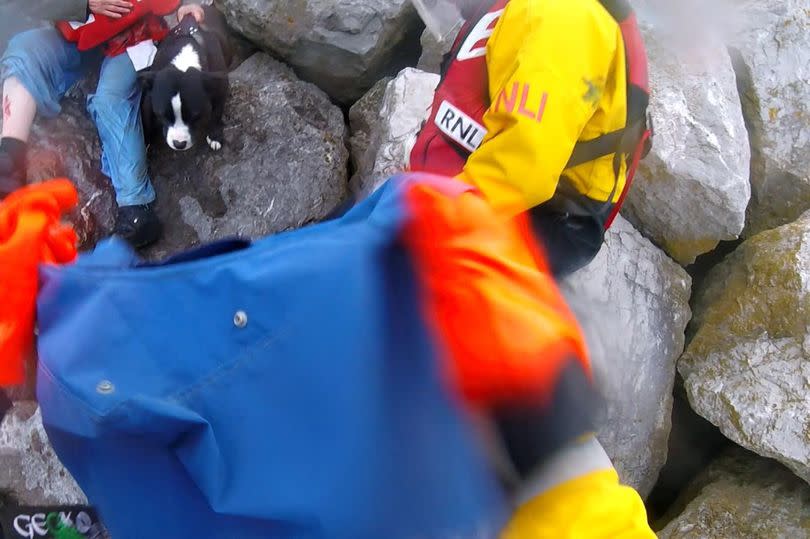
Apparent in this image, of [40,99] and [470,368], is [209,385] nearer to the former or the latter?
[470,368]

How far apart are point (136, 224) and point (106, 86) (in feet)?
2.13

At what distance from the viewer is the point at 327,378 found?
93 cm

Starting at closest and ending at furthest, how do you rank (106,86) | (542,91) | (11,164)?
(542,91) < (11,164) < (106,86)

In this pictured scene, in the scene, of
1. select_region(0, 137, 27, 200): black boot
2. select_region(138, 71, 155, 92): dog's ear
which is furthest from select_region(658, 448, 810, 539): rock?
select_region(0, 137, 27, 200): black boot

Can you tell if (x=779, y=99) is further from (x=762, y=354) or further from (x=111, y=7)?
(x=111, y=7)

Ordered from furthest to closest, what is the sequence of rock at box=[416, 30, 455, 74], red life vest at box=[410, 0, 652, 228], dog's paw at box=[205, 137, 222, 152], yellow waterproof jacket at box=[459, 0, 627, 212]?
rock at box=[416, 30, 455, 74]
dog's paw at box=[205, 137, 222, 152]
red life vest at box=[410, 0, 652, 228]
yellow waterproof jacket at box=[459, 0, 627, 212]

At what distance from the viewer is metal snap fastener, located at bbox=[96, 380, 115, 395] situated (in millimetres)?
924

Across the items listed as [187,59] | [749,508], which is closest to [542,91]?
[187,59]

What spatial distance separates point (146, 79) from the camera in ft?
9.58

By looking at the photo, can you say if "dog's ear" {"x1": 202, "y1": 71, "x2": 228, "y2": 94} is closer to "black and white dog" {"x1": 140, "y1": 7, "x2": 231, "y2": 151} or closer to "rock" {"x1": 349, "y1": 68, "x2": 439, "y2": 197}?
"black and white dog" {"x1": 140, "y1": 7, "x2": 231, "y2": 151}

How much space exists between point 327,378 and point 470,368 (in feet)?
0.64

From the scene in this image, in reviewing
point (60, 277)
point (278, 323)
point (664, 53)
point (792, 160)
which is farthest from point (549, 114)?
point (792, 160)

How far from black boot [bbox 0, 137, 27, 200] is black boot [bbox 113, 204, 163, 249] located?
0.40 metres

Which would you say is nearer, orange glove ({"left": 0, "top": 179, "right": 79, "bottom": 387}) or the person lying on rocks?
orange glove ({"left": 0, "top": 179, "right": 79, "bottom": 387})
